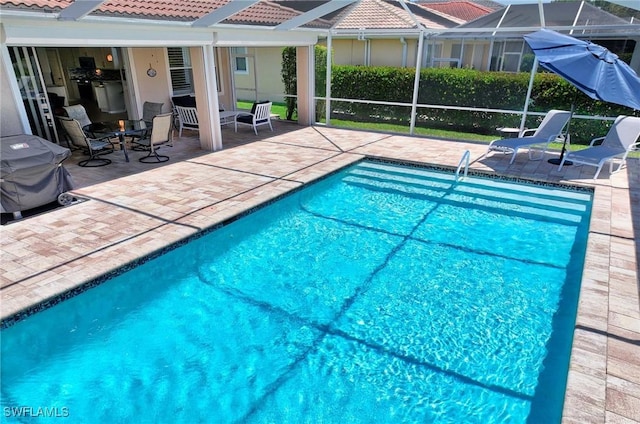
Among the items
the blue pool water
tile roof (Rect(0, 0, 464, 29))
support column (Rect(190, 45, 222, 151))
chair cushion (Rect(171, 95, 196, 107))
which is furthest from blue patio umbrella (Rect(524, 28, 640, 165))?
chair cushion (Rect(171, 95, 196, 107))

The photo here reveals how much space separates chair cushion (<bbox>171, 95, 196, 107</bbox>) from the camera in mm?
11281

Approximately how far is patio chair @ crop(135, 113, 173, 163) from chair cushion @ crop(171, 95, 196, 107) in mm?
2891

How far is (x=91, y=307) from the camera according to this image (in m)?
4.15

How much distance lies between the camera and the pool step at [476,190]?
679 centimetres

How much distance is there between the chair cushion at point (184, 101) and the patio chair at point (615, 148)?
9548 millimetres

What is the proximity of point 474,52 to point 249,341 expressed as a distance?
59.9 feet

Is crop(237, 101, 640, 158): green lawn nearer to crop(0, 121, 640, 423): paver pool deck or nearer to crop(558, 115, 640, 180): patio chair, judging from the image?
crop(0, 121, 640, 423): paver pool deck

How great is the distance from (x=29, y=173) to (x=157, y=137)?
303 cm

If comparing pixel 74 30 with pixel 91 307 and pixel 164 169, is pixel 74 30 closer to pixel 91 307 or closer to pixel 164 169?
pixel 164 169

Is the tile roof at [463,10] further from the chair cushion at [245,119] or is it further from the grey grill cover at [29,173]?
the grey grill cover at [29,173]

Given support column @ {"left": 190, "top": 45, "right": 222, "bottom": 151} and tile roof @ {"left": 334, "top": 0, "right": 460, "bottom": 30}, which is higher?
tile roof @ {"left": 334, "top": 0, "right": 460, "bottom": 30}

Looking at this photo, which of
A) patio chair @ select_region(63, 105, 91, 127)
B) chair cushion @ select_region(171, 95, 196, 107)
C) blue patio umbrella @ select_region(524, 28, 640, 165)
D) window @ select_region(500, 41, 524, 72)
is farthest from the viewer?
window @ select_region(500, 41, 524, 72)

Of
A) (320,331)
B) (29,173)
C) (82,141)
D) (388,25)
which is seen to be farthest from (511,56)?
(29,173)

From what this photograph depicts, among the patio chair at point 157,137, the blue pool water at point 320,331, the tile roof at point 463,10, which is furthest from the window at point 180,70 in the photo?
the tile roof at point 463,10
